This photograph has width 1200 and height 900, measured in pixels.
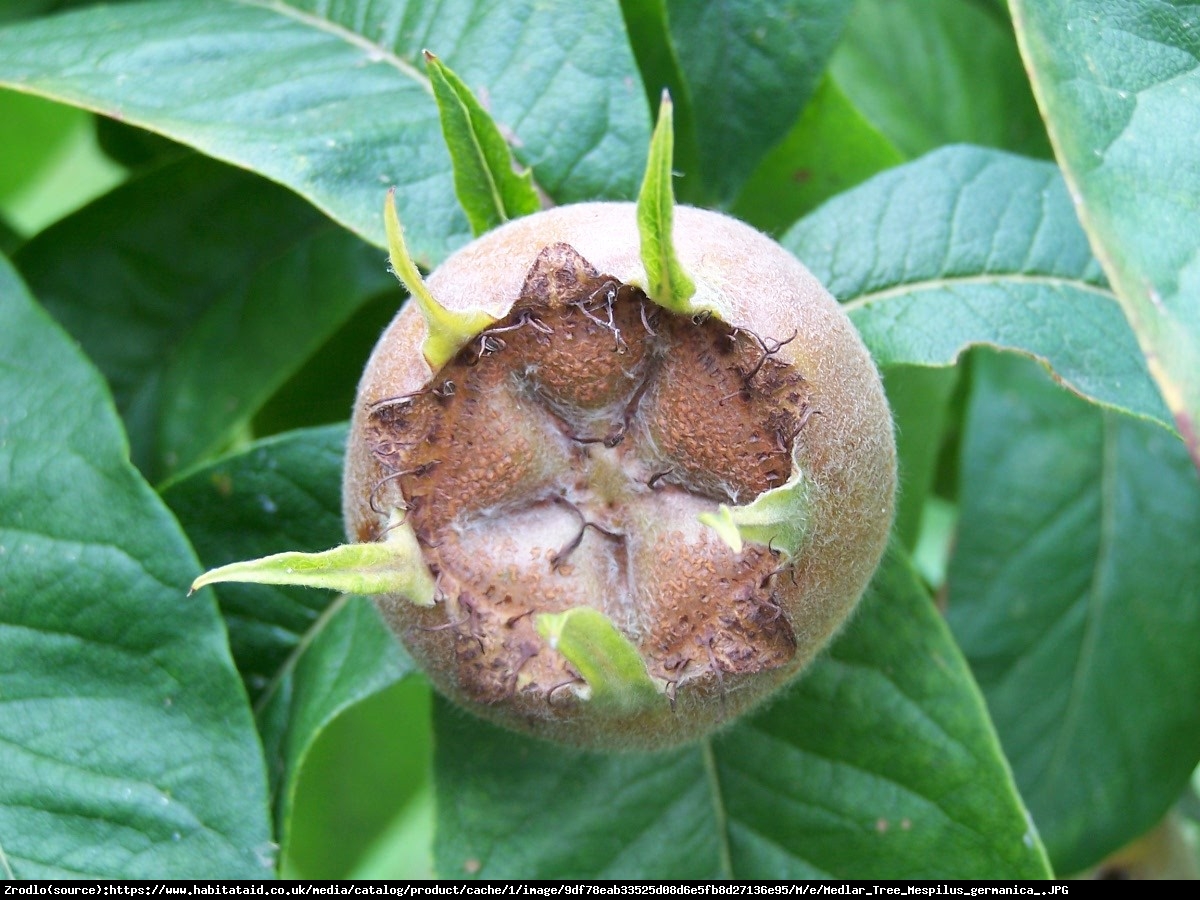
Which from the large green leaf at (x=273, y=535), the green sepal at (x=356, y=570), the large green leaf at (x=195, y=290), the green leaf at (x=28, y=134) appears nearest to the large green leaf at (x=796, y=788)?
the large green leaf at (x=273, y=535)

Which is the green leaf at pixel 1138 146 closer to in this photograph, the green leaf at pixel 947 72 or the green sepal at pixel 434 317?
the green sepal at pixel 434 317

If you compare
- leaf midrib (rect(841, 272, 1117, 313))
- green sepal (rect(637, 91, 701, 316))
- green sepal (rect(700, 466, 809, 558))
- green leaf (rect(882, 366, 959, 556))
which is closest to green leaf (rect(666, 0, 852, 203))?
leaf midrib (rect(841, 272, 1117, 313))

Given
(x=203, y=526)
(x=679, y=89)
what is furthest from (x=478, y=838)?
(x=679, y=89)

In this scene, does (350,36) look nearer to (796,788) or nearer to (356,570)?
(356,570)

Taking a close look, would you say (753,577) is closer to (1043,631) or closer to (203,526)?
(203,526)

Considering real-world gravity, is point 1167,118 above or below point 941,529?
above

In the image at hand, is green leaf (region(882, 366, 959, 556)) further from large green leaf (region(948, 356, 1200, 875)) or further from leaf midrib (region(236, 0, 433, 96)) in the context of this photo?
leaf midrib (region(236, 0, 433, 96))

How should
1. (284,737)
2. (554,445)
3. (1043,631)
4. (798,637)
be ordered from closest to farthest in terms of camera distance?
(798,637), (554,445), (284,737), (1043,631)
